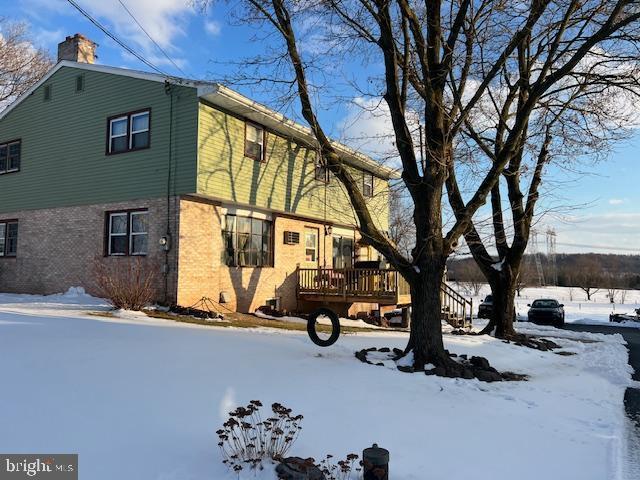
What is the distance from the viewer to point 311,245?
765 inches

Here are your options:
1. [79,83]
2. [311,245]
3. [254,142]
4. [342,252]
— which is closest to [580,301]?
[342,252]

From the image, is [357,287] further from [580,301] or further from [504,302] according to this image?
[580,301]

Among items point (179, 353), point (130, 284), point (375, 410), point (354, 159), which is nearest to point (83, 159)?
point (130, 284)

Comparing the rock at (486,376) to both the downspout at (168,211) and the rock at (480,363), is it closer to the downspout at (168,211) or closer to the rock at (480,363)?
the rock at (480,363)

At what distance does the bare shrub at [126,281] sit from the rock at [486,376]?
8.38m

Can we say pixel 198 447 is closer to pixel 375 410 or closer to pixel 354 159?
pixel 375 410

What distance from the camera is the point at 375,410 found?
217 inches

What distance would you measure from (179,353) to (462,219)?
17.2ft

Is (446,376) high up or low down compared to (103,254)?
down

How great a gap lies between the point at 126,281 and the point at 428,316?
345 inches

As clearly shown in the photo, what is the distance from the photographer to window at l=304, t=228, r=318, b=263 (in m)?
19.0

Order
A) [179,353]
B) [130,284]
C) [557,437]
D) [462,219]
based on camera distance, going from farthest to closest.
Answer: [130,284]
[462,219]
[179,353]
[557,437]

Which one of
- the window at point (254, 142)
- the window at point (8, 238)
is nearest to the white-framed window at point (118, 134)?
the window at point (254, 142)

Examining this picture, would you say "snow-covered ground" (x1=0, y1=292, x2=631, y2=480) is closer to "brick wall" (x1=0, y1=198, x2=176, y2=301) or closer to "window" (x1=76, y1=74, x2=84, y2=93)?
"brick wall" (x1=0, y1=198, x2=176, y2=301)
